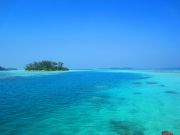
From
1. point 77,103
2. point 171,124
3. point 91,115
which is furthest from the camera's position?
point 77,103

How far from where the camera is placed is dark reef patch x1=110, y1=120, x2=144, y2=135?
7.13 metres

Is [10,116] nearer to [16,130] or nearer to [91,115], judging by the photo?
[16,130]

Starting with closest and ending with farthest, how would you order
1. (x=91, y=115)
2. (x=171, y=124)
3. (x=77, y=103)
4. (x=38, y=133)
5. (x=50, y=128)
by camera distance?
1. (x=38, y=133)
2. (x=50, y=128)
3. (x=171, y=124)
4. (x=91, y=115)
5. (x=77, y=103)

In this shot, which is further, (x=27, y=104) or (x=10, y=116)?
(x=27, y=104)

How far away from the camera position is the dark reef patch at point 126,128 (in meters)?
7.13

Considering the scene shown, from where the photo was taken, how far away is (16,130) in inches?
281

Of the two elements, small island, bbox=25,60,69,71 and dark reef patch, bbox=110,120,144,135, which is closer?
dark reef patch, bbox=110,120,144,135

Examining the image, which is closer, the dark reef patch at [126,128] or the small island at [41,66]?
the dark reef patch at [126,128]

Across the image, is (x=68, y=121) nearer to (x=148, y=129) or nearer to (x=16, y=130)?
(x=16, y=130)

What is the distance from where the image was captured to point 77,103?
12.2m

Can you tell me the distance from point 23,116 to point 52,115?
49.7 inches

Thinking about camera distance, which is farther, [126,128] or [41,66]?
[41,66]

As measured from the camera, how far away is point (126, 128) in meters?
7.60

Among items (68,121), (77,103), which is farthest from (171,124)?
(77,103)
